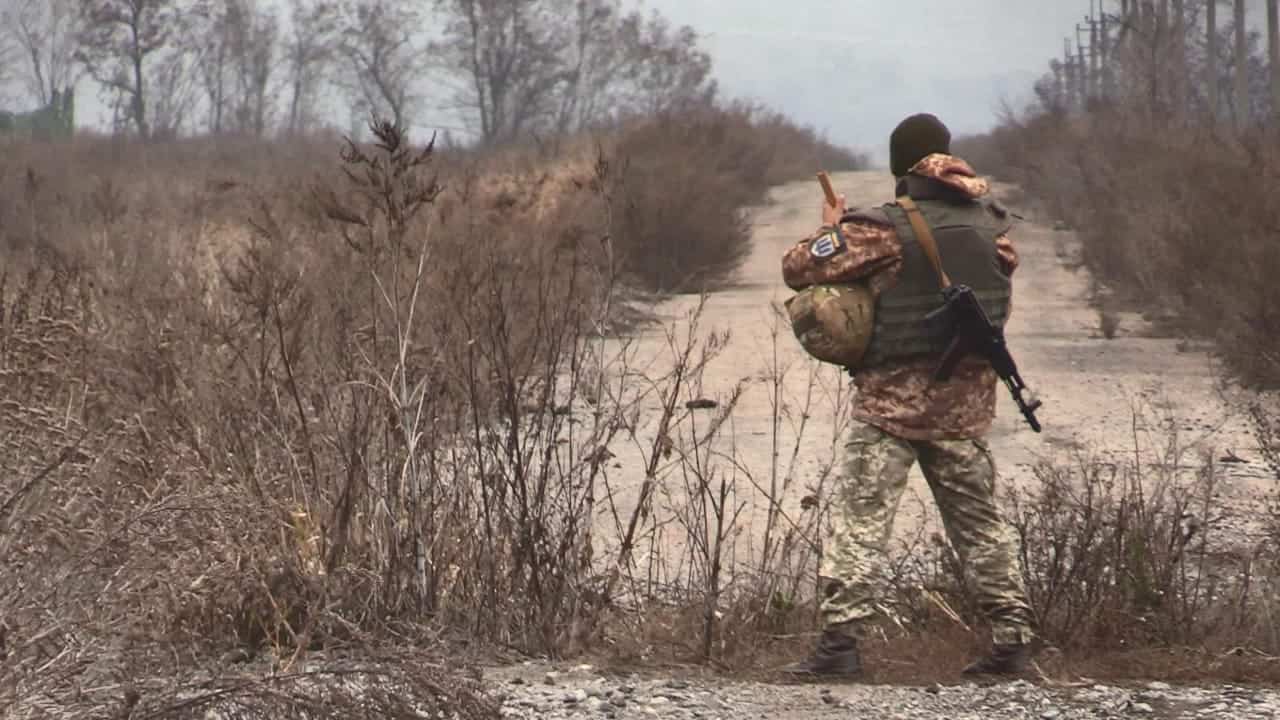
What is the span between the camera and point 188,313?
26.2 ft

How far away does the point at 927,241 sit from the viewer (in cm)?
534

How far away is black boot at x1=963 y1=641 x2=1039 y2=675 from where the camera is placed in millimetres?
5469

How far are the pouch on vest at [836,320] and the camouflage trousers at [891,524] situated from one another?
0.24 m

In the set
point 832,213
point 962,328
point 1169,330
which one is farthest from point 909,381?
point 1169,330

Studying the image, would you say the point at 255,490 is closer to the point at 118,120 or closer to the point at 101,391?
the point at 101,391

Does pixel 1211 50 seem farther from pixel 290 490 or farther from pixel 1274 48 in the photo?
pixel 290 490

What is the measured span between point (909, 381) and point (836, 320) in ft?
0.89

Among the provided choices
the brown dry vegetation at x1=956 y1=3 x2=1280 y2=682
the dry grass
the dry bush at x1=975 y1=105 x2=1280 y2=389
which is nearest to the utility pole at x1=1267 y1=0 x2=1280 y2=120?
the brown dry vegetation at x1=956 y1=3 x2=1280 y2=682

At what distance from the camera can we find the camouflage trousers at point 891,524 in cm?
538

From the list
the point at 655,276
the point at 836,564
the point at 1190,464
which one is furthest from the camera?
the point at 655,276

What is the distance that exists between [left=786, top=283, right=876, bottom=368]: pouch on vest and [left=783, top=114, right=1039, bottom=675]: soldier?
36 mm

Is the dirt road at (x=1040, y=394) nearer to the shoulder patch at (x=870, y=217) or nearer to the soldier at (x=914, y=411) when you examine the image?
the soldier at (x=914, y=411)

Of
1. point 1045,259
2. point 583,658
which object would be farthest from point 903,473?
point 1045,259

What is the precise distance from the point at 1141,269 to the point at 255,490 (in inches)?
560
